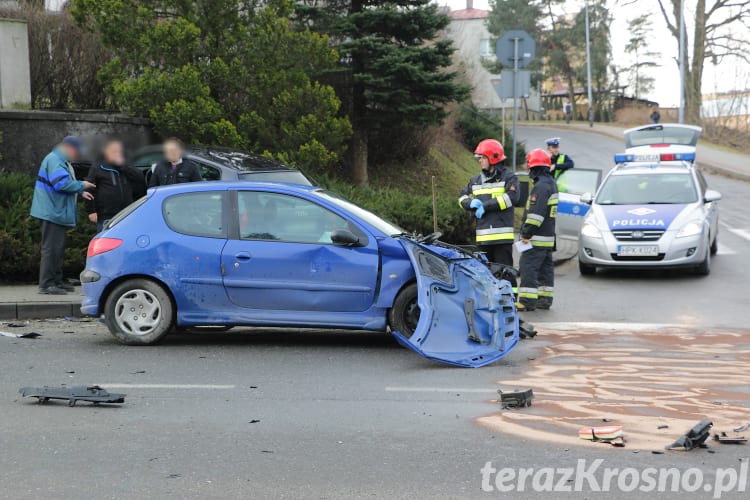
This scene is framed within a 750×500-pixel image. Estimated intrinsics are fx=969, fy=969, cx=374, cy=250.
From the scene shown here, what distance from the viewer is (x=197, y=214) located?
28.8 feet

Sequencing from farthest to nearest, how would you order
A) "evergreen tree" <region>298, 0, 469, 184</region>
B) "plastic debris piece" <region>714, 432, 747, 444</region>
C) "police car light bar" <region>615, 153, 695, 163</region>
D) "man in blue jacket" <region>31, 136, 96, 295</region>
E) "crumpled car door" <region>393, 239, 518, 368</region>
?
"police car light bar" <region>615, 153, 695, 163</region> < "evergreen tree" <region>298, 0, 469, 184</region> < "man in blue jacket" <region>31, 136, 96, 295</region> < "crumpled car door" <region>393, 239, 518, 368</region> < "plastic debris piece" <region>714, 432, 747, 444</region>

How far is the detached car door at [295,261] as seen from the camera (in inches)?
331

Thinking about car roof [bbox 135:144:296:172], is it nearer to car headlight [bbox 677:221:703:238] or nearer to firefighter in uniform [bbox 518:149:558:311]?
firefighter in uniform [bbox 518:149:558:311]

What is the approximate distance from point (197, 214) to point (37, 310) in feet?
8.81

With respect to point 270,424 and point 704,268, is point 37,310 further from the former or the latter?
point 704,268

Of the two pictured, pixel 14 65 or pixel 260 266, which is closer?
pixel 260 266

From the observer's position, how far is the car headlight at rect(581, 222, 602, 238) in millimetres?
14164

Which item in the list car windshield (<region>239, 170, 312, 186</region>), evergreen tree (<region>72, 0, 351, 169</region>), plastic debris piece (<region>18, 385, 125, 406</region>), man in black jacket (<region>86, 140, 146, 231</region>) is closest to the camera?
plastic debris piece (<region>18, 385, 125, 406</region>)

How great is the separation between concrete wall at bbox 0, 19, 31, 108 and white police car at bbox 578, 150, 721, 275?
9.24 meters

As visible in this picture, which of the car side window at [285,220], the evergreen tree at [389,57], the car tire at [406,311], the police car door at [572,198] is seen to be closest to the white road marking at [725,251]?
the police car door at [572,198]

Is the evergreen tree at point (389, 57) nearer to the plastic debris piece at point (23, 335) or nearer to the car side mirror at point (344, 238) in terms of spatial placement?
the car side mirror at point (344, 238)

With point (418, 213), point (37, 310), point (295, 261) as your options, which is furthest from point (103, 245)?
point (418, 213)

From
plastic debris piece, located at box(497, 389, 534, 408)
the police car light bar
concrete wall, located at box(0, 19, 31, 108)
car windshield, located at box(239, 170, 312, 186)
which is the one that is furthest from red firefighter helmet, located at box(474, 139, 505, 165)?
concrete wall, located at box(0, 19, 31, 108)

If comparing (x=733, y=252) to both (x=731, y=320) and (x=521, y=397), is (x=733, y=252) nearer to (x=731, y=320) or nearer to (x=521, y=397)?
(x=731, y=320)
